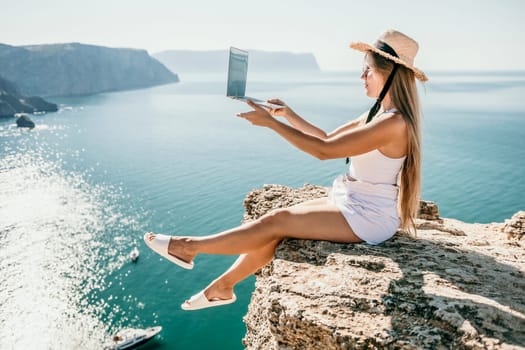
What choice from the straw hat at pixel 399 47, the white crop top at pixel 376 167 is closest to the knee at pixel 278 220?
the white crop top at pixel 376 167

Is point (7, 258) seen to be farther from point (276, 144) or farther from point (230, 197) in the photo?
point (276, 144)

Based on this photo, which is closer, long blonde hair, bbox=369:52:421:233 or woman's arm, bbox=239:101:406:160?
woman's arm, bbox=239:101:406:160

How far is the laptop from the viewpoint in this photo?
12.9 ft

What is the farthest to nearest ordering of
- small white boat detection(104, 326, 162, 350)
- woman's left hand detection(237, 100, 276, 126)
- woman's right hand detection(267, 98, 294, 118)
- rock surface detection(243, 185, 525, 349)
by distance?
small white boat detection(104, 326, 162, 350)
woman's right hand detection(267, 98, 294, 118)
woman's left hand detection(237, 100, 276, 126)
rock surface detection(243, 185, 525, 349)

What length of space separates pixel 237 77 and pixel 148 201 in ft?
128

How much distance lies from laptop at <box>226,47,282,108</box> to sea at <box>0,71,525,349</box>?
21959 millimetres

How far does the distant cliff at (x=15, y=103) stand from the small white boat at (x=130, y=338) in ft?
285

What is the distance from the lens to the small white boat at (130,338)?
2270cm

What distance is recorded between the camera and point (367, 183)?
13.3 feet

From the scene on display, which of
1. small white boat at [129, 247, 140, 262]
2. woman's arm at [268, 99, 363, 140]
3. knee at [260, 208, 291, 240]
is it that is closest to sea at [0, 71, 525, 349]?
small white boat at [129, 247, 140, 262]

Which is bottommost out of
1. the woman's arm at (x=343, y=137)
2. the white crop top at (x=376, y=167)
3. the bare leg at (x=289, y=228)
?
the bare leg at (x=289, y=228)

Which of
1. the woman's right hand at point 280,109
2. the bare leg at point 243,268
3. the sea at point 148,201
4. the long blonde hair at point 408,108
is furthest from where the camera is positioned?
the sea at point 148,201

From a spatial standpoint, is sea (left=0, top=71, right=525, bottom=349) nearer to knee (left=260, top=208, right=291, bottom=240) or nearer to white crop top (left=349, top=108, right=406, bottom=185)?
knee (left=260, top=208, right=291, bottom=240)

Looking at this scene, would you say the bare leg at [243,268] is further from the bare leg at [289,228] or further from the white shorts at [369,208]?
the white shorts at [369,208]
